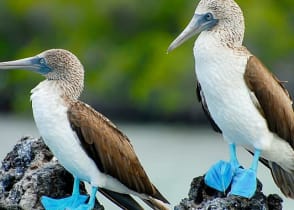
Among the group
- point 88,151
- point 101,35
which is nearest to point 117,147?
point 88,151

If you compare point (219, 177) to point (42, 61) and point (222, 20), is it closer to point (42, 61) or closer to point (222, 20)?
point (222, 20)

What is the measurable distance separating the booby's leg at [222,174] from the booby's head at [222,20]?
1.48 ft

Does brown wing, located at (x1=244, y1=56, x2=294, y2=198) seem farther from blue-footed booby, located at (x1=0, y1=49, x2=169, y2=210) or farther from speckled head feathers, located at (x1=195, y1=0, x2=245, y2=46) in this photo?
blue-footed booby, located at (x1=0, y1=49, x2=169, y2=210)

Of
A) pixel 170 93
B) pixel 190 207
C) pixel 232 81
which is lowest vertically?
pixel 170 93

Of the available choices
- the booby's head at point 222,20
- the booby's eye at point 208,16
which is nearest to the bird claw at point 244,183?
the booby's head at point 222,20

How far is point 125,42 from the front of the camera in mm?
16141

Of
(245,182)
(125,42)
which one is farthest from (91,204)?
(125,42)

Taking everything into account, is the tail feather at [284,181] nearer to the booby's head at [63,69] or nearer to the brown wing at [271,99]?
the brown wing at [271,99]

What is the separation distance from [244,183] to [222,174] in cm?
13

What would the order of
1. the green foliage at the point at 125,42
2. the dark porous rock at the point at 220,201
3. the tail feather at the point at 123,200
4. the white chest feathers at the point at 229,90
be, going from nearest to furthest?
the dark porous rock at the point at 220,201, the white chest feathers at the point at 229,90, the tail feather at the point at 123,200, the green foliage at the point at 125,42

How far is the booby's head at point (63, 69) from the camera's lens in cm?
446

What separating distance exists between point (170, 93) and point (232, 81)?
32.6 ft

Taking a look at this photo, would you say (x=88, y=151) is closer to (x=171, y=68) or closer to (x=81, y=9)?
(x=171, y=68)

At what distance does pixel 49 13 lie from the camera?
56.2 feet
